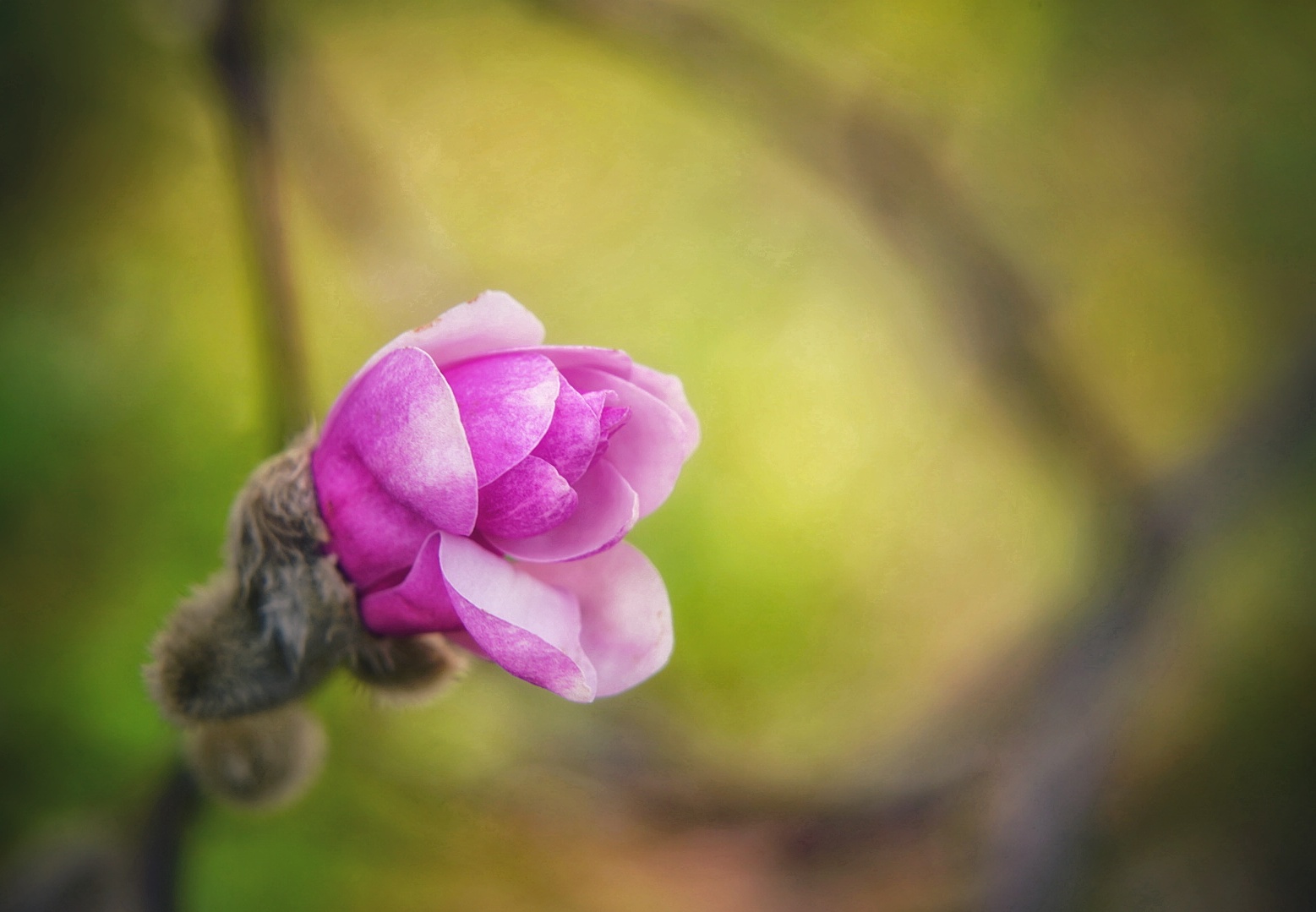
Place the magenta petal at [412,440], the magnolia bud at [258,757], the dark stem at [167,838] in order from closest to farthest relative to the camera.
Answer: the magenta petal at [412,440], the magnolia bud at [258,757], the dark stem at [167,838]

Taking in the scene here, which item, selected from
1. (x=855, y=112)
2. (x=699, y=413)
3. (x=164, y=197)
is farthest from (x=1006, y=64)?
(x=164, y=197)

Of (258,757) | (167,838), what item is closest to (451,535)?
(258,757)

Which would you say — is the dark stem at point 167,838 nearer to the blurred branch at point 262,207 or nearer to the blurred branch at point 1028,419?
the blurred branch at point 262,207

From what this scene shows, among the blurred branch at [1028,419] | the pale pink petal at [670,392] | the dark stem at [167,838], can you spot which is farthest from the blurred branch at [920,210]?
the dark stem at [167,838]

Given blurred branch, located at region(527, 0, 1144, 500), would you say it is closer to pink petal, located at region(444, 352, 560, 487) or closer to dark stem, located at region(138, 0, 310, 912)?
dark stem, located at region(138, 0, 310, 912)

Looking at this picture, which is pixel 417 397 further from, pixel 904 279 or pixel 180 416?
pixel 904 279
